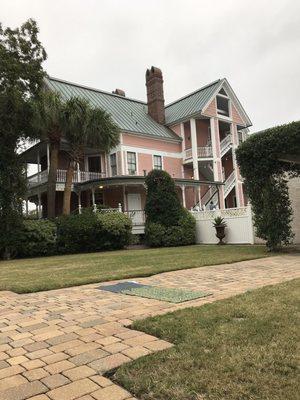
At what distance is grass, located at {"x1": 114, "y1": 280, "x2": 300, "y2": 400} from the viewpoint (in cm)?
264

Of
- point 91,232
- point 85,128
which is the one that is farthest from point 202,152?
point 91,232

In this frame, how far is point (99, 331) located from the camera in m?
4.13

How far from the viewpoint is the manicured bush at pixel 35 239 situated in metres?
17.4

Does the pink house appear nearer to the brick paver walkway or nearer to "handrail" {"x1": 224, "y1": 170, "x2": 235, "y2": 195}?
"handrail" {"x1": 224, "y1": 170, "x2": 235, "y2": 195}

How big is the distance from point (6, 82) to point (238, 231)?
488 inches

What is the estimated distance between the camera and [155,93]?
3028cm

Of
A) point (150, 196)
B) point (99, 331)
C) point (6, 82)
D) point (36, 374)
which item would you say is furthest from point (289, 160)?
point (6, 82)

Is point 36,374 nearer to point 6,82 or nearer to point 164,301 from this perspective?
point 164,301

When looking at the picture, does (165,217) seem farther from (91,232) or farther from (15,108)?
(15,108)

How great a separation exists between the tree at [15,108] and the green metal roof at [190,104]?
12.1 m

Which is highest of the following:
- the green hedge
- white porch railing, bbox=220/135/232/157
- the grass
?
white porch railing, bbox=220/135/232/157

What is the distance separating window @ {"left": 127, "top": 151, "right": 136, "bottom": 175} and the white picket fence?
7510 millimetres

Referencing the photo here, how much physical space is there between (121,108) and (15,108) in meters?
13.0

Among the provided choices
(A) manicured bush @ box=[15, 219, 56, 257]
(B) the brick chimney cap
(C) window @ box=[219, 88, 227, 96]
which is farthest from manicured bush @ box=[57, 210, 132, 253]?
(C) window @ box=[219, 88, 227, 96]
